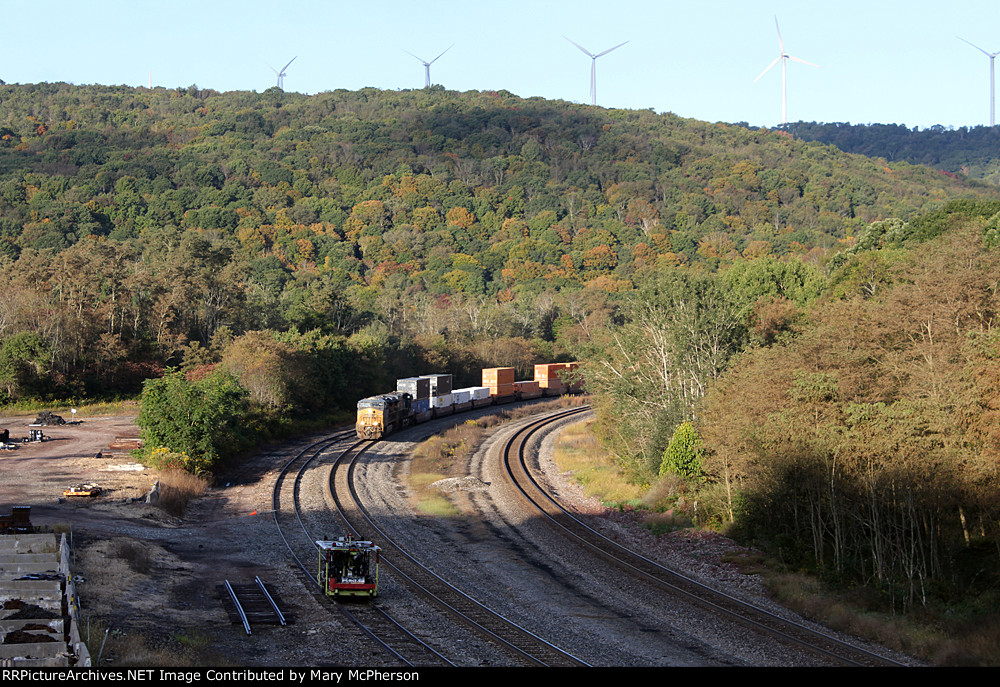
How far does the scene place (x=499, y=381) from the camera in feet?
257

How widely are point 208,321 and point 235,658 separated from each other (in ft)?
213

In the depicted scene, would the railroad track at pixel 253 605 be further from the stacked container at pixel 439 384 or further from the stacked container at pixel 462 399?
the stacked container at pixel 462 399

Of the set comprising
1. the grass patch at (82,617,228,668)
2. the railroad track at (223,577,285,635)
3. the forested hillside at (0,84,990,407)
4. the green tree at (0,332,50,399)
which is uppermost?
the forested hillside at (0,84,990,407)

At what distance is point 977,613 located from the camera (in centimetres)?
1956

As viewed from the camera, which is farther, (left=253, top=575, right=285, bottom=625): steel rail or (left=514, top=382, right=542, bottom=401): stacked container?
(left=514, top=382, right=542, bottom=401): stacked container

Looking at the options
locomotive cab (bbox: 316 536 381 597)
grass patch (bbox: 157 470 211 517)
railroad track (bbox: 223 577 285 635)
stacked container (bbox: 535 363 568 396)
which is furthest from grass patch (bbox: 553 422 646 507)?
stacked container (bbox: 535 363 568 396)

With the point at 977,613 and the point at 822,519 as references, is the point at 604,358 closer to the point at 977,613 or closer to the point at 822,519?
the point at 822,519

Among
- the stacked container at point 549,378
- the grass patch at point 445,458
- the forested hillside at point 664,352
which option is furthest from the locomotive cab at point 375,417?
the stacked container at point 549,378

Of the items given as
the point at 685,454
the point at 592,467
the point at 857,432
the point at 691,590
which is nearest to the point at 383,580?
the point at 691,590

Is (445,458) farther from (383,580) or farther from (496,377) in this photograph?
(496,377)

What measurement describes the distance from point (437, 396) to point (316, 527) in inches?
1421

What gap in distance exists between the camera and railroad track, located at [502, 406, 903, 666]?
1781 cm

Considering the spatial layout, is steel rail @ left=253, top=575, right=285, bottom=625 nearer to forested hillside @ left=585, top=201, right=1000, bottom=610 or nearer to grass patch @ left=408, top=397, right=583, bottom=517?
grass patch @ left=408, top=397, right=583, bottom=517

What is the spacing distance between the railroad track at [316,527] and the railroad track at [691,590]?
7778 mm
